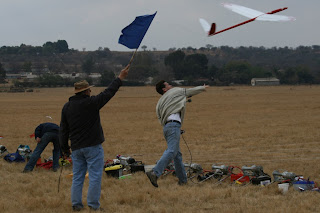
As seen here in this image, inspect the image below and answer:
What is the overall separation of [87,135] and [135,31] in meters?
1.88

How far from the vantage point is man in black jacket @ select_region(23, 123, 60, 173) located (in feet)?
33.7

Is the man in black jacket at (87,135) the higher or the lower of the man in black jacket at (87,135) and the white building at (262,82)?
the higher

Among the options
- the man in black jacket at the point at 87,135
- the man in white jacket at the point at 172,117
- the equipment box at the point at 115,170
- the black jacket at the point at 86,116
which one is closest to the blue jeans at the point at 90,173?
the man in black jacket at the point at 87,135

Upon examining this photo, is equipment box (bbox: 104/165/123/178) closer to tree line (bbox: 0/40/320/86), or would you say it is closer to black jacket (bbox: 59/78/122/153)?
black jacket (bbox: 59/78/122/153)

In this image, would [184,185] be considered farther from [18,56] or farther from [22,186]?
[18,56]

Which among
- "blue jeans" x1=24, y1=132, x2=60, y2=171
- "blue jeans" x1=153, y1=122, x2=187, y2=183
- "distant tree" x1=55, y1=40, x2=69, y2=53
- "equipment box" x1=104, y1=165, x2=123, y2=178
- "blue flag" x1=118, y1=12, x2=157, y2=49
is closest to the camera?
"blue flag" x1=118, y1=12, x2=157, y2=49

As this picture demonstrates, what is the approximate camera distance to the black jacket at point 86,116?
21.9 feet

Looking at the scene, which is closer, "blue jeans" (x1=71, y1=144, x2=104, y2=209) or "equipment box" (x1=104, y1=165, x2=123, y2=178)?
"blue jeans" (x1=71, y1=144, x2=104, y2=209)

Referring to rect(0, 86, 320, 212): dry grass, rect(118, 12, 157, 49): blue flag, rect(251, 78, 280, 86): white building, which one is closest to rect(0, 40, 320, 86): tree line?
rect(251, 78, 280, 86): white building

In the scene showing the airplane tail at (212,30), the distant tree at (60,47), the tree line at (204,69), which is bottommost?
the tree line at (204,69)

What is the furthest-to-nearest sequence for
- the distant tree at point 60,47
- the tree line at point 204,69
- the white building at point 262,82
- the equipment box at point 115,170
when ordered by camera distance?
the distant tree at point 60,47 < the white building at point 262,82 < the tree line at point 204,69 < the equipment box at point 115,170

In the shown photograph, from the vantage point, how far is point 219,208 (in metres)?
6.75

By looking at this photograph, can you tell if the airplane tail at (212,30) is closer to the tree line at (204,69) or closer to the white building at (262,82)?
the tree line at (204,69)

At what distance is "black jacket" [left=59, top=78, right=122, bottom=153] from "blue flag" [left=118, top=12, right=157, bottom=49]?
0.80 m
